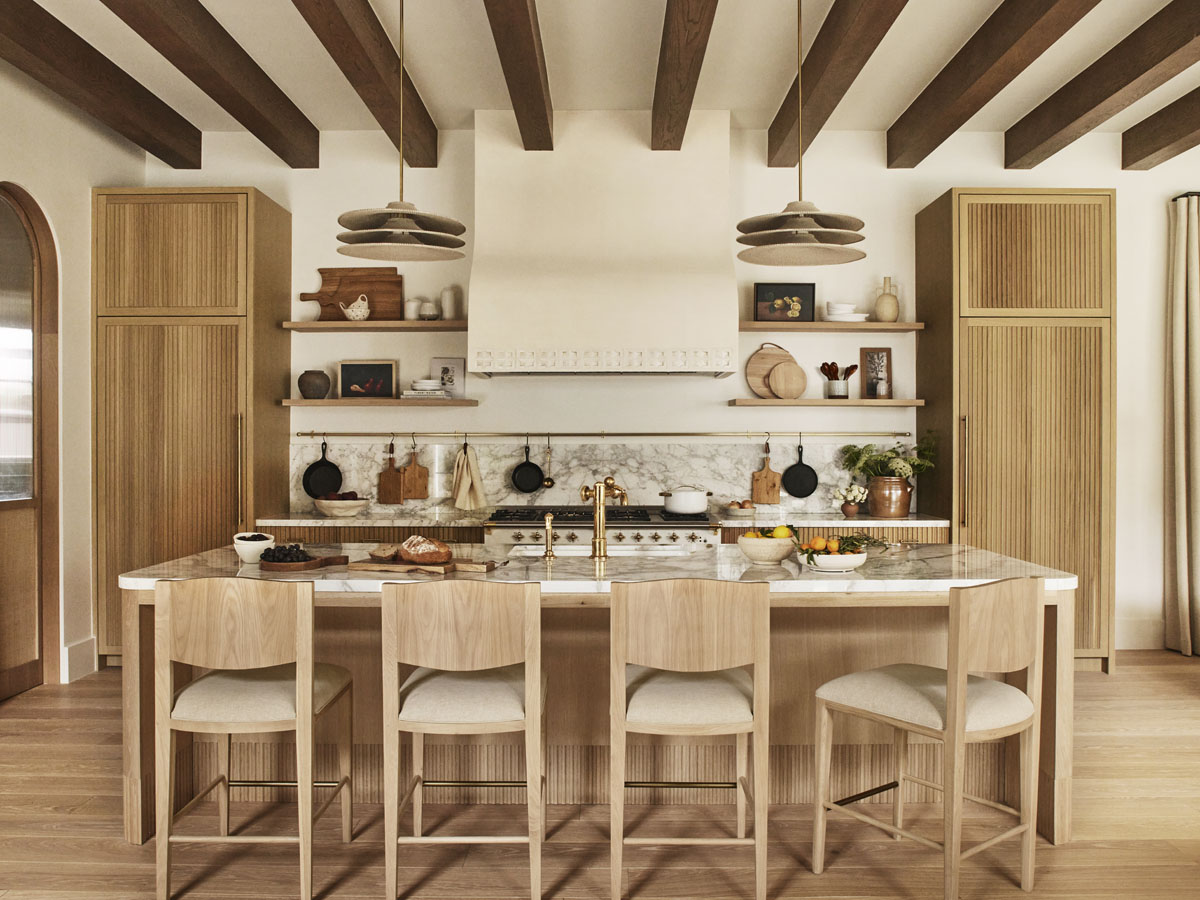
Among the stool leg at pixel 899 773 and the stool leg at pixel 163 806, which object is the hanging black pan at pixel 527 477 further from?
the stool leg at pixel 163 806

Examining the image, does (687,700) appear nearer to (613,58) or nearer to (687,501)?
(687,501)

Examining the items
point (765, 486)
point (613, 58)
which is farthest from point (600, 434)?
point (613, 58)

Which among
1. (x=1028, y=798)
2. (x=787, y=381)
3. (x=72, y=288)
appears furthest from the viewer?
(x=787, y=381)

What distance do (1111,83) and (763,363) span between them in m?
2.22

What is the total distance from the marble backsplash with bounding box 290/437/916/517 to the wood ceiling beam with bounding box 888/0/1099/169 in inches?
71.2

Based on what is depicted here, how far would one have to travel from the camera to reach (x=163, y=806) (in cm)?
241

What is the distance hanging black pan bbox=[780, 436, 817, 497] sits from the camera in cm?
530

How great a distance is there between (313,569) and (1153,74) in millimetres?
4149

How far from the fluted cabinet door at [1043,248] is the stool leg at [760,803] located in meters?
3.22

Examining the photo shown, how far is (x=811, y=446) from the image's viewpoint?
17.6ft

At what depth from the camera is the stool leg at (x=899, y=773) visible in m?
2.80

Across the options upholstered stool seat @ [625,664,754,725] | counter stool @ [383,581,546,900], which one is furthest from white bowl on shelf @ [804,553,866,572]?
counter stool @ [383,581,546,900]

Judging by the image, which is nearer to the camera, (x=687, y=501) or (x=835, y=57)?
(x=835, y=57)

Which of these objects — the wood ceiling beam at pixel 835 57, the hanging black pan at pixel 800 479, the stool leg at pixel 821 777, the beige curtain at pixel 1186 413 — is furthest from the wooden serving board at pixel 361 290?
the beige curtain at pixel 1186 413
